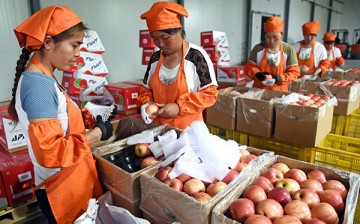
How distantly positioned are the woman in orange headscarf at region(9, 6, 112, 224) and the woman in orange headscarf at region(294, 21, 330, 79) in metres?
3.58

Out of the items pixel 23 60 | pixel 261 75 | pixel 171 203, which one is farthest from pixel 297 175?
pixel 261 75

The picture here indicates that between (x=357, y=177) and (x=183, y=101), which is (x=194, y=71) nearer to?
(x=183, y=101)

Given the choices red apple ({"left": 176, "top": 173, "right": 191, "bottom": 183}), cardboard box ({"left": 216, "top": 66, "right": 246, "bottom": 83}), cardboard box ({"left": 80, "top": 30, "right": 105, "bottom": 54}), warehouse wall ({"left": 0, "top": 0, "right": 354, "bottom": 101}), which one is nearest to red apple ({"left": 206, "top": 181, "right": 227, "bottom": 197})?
red apple ({"left": 176, "top": 173, "right": 191, "bottom": 183})

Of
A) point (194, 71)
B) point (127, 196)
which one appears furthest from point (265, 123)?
point (127, 196)

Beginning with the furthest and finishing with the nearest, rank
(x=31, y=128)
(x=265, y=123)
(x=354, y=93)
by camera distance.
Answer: (x=354, y=93) < (x=265, y=123) < (x=31, y=128)

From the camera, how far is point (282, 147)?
2420 mm

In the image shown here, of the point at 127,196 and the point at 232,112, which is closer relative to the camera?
the point at 127,196

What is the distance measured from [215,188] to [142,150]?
512mm

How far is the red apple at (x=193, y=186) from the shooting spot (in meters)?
1.12

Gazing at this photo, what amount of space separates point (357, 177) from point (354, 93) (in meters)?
2.34

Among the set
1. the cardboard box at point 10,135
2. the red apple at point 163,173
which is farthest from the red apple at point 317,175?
the cardboard box at point 10,135

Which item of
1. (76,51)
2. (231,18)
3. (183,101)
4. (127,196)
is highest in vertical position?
(231,18)

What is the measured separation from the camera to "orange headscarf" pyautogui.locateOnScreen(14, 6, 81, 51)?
105 cm

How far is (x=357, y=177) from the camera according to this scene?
1146 mm
